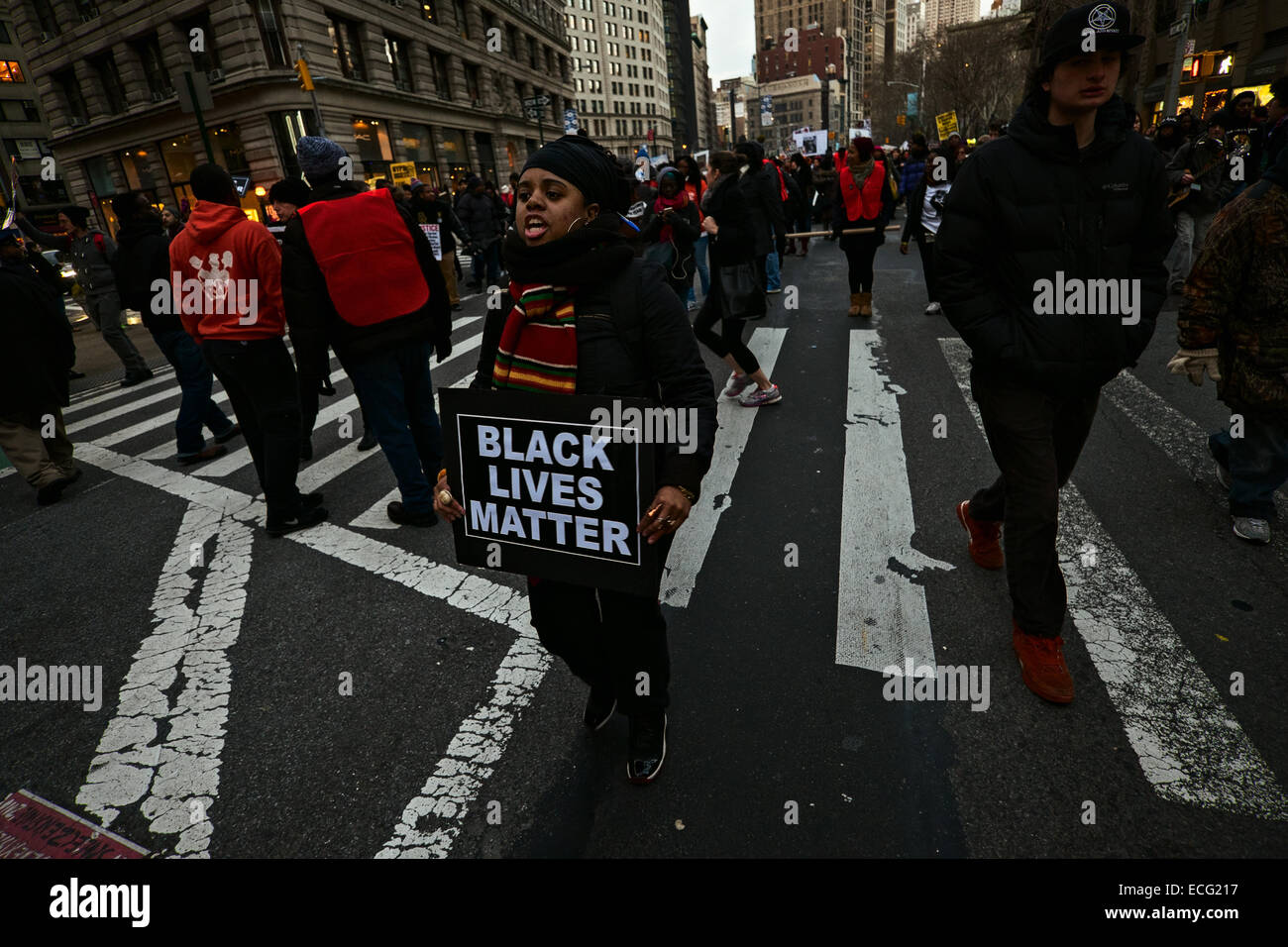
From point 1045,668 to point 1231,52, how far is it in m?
37.6

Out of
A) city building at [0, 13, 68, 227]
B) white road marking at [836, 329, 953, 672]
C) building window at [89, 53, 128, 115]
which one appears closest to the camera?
white road marking at [836, 329, 953, 672]

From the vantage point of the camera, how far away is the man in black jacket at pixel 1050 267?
2.37m

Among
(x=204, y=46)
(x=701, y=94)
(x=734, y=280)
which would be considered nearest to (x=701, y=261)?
(x=734, y=280)

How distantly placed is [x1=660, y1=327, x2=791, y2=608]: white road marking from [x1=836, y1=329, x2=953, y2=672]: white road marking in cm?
80

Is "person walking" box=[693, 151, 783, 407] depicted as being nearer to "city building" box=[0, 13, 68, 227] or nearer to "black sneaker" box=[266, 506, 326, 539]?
"black sneaker" box=[266, 506, 326, 539]

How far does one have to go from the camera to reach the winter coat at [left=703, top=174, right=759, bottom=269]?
19.5 feet

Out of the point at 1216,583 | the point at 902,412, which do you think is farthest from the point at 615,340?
the point at 902,412

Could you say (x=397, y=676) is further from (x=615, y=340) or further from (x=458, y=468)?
(x=615, y=340)

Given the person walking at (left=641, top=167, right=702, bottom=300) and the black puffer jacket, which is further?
the person walking at (left=641, top=167, right=702, bottom=300)

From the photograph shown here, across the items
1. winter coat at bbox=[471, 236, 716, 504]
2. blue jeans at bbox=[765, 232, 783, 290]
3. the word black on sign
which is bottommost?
blue jeans at bbox=[765, 232, 783, 290]

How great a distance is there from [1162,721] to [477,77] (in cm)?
4621

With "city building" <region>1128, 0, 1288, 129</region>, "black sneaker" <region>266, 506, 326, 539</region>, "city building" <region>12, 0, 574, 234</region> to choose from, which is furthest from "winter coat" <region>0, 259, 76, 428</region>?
"city building" <region>1128, 0, 1288, 129</region>

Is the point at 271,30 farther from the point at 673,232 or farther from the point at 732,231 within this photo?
the point at 732,231

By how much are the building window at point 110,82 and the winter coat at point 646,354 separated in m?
42.2
